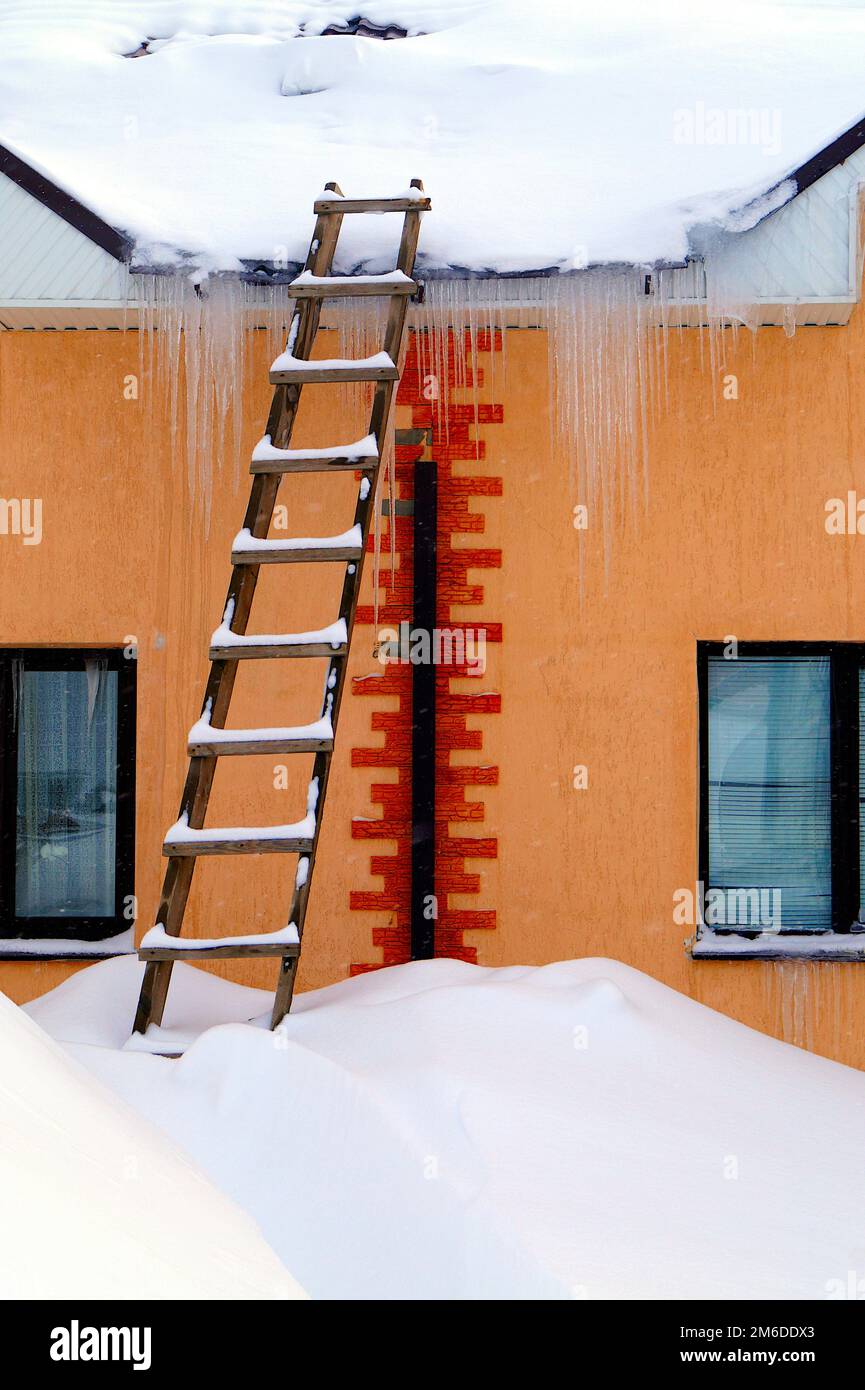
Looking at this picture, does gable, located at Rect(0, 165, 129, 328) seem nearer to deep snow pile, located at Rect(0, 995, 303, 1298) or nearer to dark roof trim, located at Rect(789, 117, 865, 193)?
dark roof trim, located at Rect(789, 117, 865, 193)

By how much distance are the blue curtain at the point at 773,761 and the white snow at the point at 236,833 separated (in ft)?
7.26

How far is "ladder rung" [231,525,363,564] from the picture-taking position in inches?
149

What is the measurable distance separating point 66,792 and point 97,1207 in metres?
3.40

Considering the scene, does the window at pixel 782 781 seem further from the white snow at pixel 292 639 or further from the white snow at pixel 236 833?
the white snow at pixel 236 833

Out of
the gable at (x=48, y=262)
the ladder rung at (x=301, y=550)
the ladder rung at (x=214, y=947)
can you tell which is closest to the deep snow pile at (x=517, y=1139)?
the ladder rung at (x=214, y=947)

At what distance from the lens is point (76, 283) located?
4445 millimetres

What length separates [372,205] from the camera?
A: 4.18 m

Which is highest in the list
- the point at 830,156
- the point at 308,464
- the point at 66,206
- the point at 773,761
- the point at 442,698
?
the point at 830,156

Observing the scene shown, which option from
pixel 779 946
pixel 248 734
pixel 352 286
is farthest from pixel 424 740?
pixel 352 286

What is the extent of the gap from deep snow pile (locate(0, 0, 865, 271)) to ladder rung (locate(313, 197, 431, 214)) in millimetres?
153

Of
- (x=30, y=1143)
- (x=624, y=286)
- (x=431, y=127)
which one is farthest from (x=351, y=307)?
(x=30, y=1143)

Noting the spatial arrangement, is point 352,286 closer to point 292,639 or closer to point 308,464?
point 308,464

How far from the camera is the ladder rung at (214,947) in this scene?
3535mm

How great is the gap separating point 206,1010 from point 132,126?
390 cm
